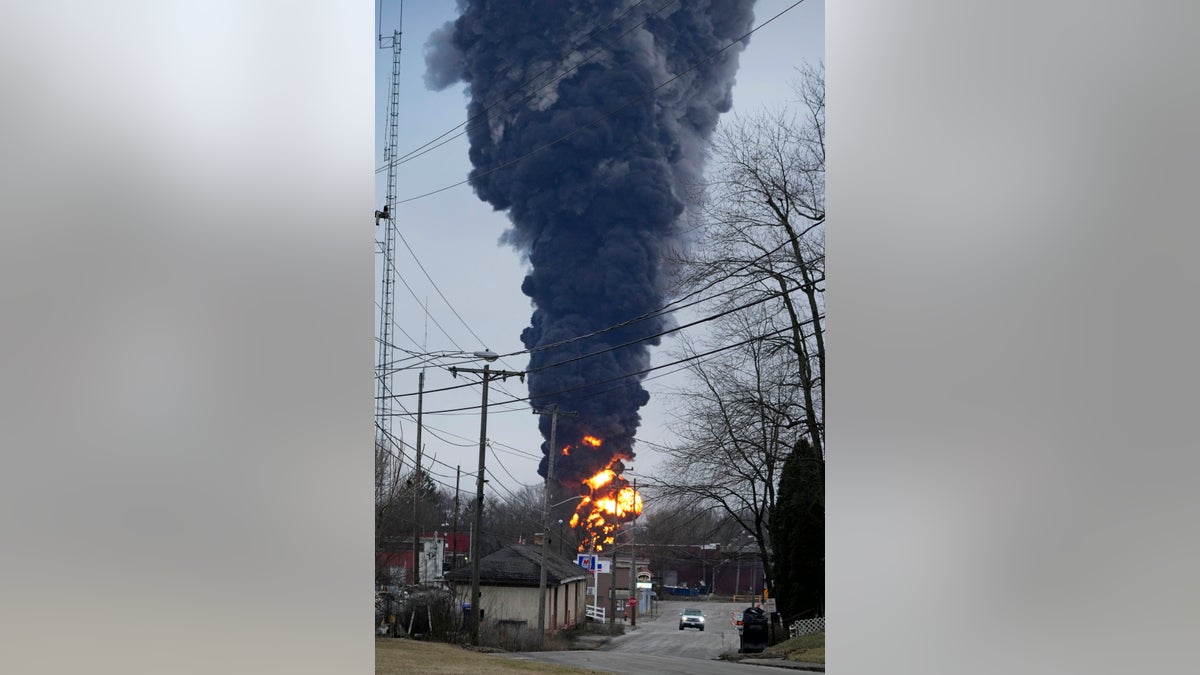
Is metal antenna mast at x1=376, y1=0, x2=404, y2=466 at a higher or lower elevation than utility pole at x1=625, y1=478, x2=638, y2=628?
higher

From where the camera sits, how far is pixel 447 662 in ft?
21.6

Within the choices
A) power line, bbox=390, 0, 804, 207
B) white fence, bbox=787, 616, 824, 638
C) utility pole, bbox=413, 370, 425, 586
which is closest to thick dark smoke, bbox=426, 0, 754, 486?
power line, bbox=390, 0, 804, 207

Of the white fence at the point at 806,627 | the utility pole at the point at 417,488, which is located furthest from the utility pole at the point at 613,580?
the utility pole at the point at 417,488

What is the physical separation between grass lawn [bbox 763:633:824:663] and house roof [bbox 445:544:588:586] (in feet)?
4.13

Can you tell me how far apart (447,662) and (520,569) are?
761 millimetres

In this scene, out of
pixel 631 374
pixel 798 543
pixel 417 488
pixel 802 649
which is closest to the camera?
pixel 802 649

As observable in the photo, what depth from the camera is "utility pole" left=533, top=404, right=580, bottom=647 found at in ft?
22.6

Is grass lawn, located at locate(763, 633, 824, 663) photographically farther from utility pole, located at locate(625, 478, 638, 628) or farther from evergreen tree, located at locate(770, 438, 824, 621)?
utility pole, located at locate(625, 478, 638, 628)
